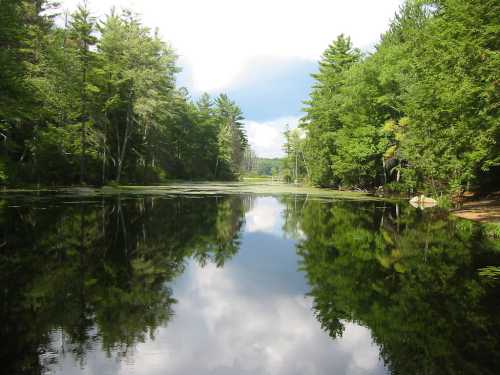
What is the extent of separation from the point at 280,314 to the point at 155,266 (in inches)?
130

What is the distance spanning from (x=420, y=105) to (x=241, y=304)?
19605 millimetres

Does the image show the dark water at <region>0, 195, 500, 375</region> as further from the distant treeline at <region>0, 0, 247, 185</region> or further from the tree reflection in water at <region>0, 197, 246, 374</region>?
the distant treeline at <region>0, 0, 247, 185</region>

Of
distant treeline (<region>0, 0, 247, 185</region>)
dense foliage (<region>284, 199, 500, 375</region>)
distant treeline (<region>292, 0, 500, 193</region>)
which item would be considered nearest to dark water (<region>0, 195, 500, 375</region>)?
dense foliage (<region>284, 199, 500, 375</region>)

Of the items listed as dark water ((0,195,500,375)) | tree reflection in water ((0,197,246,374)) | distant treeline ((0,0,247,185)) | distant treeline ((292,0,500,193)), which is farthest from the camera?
distant treeline ((0,0,247,185))

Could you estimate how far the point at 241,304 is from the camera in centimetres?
616

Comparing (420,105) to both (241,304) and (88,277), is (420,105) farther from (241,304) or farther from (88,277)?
(88,277)

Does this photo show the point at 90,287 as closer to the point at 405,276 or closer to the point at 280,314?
the point at 280,314

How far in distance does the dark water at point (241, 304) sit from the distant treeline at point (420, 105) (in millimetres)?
6825

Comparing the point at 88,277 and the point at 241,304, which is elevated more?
the point at 88,277

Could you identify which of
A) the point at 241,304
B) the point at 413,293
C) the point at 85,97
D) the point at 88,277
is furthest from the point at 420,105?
the point at 85,97

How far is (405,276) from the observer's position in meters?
7.65

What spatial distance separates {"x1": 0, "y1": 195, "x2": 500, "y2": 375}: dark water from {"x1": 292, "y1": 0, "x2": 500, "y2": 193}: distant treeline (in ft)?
22.4

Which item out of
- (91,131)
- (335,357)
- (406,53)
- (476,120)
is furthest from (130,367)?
(91,131)

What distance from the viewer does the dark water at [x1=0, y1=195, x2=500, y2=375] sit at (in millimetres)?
4121
